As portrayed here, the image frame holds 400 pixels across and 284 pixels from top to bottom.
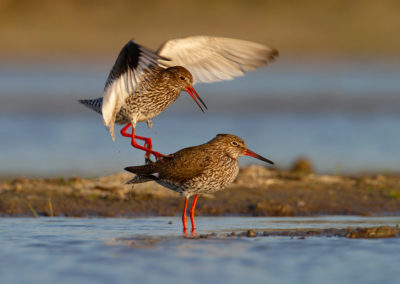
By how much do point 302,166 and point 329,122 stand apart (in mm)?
6318

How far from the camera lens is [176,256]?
22.8ft

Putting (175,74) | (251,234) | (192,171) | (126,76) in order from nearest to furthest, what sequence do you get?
1. (251,234)
2. (126,76)
3. (192,171)
4. (175,74)

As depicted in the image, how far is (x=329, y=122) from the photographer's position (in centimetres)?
1831

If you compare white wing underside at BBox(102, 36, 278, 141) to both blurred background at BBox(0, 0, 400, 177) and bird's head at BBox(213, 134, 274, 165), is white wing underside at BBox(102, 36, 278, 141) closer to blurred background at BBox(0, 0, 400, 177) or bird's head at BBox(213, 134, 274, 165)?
bird's head at BBox(213, 134, 274, 165)

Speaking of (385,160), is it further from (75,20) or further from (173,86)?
(75,20)

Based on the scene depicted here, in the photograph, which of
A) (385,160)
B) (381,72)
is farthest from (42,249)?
(381,72)

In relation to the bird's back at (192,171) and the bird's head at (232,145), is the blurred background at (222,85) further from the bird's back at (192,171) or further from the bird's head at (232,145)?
the bird's back at (192,171)

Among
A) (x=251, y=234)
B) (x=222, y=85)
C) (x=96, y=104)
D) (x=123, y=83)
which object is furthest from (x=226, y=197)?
(x=222, y=85)

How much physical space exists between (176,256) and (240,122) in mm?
11600

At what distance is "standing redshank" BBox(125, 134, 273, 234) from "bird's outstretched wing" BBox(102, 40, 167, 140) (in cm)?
76

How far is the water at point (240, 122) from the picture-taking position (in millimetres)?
14062

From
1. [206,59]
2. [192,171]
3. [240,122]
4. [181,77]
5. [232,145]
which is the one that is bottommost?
[192,171]

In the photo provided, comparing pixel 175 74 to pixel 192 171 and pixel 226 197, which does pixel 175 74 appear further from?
pixel 226 197

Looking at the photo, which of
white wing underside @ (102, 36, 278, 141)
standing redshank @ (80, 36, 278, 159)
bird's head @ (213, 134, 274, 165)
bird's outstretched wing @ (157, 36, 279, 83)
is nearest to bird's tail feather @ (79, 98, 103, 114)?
standing redshank @ (80, 36, 278, 159)
